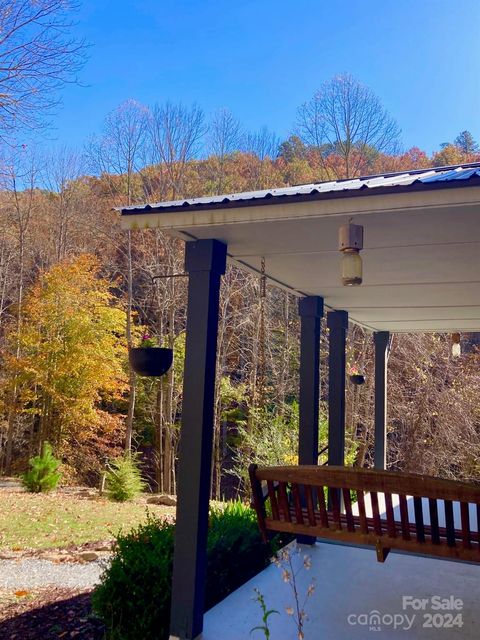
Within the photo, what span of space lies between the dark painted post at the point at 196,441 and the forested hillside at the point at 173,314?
30.2 ft

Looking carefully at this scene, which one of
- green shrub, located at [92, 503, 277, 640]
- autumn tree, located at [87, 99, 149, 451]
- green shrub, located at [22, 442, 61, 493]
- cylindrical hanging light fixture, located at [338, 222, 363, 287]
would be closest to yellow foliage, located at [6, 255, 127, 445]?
autumn tree, located at [87, 99, 149, 451]

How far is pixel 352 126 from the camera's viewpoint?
495 inches

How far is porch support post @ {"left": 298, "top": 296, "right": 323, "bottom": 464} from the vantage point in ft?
14.1

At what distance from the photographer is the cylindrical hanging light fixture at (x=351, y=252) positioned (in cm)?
230

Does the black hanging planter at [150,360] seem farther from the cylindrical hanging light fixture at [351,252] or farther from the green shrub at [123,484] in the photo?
the green shrub at [123,484]

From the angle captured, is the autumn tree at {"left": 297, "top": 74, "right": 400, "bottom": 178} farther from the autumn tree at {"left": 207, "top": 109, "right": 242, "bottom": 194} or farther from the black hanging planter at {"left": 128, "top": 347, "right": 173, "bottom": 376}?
the black hanging planter at {"left": 128, "top": 347, "right": 173, "bottom": 376}

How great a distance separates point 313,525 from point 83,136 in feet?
42.3

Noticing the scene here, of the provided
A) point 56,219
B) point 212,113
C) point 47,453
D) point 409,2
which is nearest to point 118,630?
point 47,453

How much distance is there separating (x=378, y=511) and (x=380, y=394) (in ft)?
15.8

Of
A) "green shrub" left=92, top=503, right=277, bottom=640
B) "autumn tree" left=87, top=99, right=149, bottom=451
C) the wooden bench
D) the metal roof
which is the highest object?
"autumn tree" left=87, top=99, right=149, bottom=451

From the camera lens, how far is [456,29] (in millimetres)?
8438

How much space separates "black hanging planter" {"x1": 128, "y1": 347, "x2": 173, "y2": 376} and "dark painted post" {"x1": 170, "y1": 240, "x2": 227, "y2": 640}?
0.43 meters

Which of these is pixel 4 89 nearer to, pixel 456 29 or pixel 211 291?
pixel 211 291

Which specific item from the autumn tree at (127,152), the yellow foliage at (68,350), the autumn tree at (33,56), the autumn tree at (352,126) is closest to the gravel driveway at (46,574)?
the autumn tree at (33,56)
